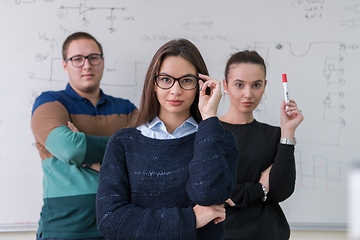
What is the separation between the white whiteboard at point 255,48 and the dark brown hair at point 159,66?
1.21m

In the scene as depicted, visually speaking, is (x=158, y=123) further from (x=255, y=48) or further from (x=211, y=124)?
(x=255, y=48)

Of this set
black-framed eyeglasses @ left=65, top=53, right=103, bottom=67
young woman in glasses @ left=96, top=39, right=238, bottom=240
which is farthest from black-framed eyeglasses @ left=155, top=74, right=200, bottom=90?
black-framed eyeglasses @ left=65, top=53, right=103, bottom=67

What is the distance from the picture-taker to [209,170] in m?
1.05

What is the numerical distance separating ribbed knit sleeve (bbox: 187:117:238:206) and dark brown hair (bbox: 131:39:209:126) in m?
0.23

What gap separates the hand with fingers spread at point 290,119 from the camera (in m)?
1.66

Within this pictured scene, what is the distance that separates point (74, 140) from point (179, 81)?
2.36 ft

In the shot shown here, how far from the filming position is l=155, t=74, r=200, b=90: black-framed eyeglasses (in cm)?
121

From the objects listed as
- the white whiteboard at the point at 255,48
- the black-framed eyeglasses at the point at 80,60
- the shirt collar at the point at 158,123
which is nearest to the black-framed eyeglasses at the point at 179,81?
the shirt collar at the point at 158,123

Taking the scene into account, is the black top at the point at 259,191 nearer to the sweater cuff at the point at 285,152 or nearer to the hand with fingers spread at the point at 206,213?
the sweater cuff at the point at 285,152

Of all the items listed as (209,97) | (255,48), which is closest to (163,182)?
(209,97)

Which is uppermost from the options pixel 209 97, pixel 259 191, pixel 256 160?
pixel 209 97

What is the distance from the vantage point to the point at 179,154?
3.92ft

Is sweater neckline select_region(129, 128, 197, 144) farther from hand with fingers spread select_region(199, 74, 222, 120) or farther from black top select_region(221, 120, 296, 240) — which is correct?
black top select_region(221, 120, 296, 240)

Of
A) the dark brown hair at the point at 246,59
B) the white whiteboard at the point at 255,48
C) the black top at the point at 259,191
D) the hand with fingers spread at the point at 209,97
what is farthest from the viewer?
the white whiteboard at the point at 255,48
